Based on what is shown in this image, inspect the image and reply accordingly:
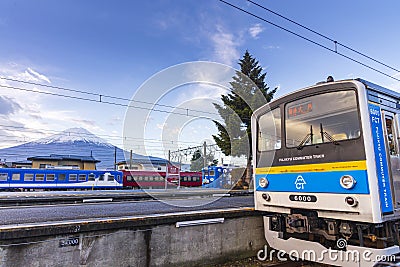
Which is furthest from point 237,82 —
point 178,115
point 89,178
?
point 89,178

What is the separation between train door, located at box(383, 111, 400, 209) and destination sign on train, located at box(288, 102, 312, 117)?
1116 mm

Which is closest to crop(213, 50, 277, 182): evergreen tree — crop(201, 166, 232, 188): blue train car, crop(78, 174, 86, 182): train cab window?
crop(201, 166, 232, 188): blue train car

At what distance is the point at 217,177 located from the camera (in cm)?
2834

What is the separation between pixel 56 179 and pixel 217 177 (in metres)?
14.5

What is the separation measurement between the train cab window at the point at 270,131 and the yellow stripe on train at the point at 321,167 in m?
0.43

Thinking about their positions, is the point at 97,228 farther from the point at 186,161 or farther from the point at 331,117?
the point at 186,161

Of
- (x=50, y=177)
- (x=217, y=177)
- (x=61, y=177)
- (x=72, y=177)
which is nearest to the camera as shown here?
(x=50, y=177)

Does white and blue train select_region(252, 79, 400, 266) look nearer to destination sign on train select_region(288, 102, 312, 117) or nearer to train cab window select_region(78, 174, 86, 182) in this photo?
destination sign on train select_region(288, 102, 312, 117)

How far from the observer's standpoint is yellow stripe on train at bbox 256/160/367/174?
391 cm

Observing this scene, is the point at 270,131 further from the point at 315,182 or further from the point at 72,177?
the point at 72,177

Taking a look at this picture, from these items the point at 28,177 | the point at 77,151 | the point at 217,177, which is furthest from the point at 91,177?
the point at 77,151

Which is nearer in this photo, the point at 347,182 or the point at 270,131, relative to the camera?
the point at 347,182

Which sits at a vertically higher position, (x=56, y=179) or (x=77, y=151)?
(x=77, y=151)

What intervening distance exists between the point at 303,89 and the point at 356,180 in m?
1.81
